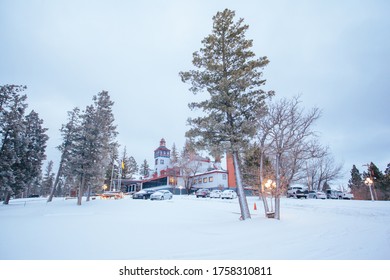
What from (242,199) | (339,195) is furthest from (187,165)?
(242,199)

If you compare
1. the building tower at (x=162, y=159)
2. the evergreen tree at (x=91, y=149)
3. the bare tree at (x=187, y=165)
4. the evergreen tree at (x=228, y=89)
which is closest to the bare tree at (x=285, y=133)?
the evergreen tree at (x=228, y=89)

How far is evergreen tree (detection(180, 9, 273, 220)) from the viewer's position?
11.7 metres

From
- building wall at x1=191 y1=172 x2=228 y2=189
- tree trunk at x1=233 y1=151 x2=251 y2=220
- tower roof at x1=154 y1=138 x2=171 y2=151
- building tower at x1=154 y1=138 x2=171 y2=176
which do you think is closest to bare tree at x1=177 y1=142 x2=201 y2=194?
building wall at x1=191 y1=172 x2=228 y2=189

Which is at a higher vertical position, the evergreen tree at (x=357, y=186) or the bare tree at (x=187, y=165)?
the bare tree at (x=187, y=165)

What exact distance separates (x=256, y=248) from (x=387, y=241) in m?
4.95

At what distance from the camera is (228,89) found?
1223 centimetres

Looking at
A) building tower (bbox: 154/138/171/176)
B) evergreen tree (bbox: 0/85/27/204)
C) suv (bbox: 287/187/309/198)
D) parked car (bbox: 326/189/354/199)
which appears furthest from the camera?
building tower (bbox: 154/138/171/176)

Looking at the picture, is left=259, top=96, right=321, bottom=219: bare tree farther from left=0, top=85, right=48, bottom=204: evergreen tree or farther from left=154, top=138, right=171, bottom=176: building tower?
left=154, top=138, right=171, bottom=176: building tower

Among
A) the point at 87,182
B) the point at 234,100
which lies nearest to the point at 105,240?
the point at 234,100

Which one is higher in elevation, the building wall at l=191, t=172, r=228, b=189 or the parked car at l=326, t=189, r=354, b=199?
the building wall at l=191, t=172, r=228, b=189

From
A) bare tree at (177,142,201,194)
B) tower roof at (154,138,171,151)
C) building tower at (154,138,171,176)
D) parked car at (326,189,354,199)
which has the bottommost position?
parked car at (326,189,354,199)

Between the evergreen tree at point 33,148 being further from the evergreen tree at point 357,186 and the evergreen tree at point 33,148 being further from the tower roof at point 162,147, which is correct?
the evergreen tree at point 357,186

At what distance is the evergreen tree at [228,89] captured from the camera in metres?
11.7

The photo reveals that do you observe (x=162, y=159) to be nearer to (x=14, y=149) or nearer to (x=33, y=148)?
(x=33, y=148)
